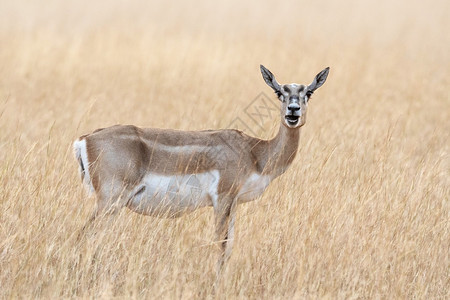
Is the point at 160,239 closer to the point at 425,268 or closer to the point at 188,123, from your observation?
the point at 425,268

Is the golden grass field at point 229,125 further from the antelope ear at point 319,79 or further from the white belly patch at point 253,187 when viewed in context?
the antelope ear at point 319,79

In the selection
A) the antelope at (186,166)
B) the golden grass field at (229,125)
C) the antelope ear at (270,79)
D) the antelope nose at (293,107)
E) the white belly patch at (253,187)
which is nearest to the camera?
the golden grass field at (229,125)

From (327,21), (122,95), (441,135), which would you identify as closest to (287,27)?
(327,21)

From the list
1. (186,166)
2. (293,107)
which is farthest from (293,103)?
(186,166)

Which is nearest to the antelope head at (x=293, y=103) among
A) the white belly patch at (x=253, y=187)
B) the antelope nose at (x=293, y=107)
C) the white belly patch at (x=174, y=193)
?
the antelope nose at (x=293, y=107)

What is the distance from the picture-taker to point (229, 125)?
25.5 ft

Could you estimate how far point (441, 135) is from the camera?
8.48 metres

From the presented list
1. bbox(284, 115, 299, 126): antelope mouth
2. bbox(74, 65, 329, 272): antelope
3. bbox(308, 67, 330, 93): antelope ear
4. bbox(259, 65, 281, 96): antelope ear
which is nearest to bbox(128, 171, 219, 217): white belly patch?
bbox(74, 65, 329, 272): antelope

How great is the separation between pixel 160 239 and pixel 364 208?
150 cm

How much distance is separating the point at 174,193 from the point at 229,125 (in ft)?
8.46

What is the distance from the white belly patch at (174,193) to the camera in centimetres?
521

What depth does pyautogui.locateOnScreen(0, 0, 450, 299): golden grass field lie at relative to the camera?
4656 millimetres

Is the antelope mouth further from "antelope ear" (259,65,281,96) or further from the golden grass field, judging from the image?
the golden grass field

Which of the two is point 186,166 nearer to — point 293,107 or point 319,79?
point 293,107
